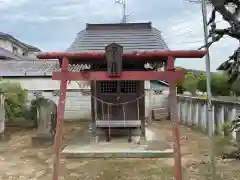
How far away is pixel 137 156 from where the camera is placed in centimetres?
839

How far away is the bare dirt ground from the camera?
6652mm

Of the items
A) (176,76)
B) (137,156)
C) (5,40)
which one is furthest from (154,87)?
(5,40)

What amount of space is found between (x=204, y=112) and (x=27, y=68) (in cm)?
1062

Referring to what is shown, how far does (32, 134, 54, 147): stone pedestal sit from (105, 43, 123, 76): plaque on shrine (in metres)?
5.92

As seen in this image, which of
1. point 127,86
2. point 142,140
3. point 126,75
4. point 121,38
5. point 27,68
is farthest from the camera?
point 27,68

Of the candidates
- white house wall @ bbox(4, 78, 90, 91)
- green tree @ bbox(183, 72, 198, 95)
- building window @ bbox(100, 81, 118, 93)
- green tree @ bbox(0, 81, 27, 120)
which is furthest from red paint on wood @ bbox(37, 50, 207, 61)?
green tree @ bbox(183, 72, 198, 95)

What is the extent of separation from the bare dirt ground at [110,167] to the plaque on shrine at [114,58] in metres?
2.60

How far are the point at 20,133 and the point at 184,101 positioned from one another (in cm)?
750

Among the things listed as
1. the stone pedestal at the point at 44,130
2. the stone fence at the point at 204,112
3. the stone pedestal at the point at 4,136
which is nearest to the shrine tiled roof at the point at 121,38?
the stone pedestal at the point at 44,130

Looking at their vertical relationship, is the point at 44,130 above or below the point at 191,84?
below

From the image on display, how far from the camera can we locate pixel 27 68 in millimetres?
18141

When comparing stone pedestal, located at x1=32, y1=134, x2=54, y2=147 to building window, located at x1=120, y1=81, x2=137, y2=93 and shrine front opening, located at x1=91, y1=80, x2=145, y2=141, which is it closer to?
shrine front opening, located at x1=91, y1=80, x2=145, y2=141

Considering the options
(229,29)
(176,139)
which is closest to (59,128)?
(176,139)

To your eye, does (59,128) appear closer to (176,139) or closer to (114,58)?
(114,58)
